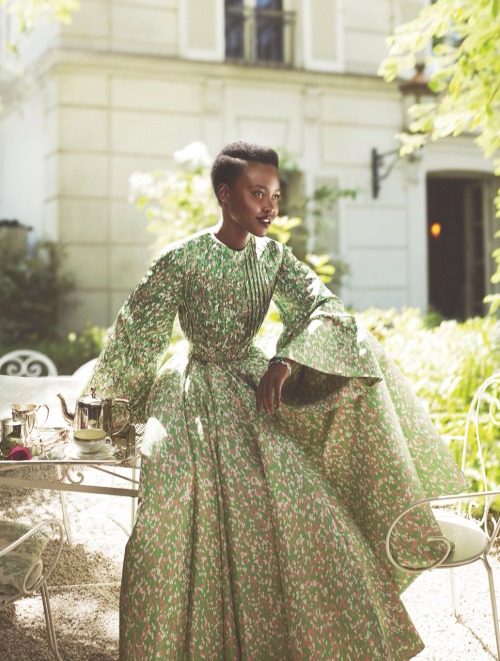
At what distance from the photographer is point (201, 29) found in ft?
30.6

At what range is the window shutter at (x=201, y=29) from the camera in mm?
9211

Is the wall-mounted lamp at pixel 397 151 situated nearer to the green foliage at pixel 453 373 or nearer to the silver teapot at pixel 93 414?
the green foliage at pixel 453 373

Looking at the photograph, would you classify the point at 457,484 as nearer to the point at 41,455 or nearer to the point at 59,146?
the point at 41,455

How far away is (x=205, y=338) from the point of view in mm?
2773

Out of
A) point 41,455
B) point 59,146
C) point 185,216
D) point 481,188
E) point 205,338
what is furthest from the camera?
point 481,188

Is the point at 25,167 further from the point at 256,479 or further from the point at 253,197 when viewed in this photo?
the point at 256,479

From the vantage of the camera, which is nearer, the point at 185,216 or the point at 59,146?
the point at 185,216

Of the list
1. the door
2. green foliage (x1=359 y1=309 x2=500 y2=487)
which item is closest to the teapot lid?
green foliage (x1=359 y1=309 x2=500 y2=487)

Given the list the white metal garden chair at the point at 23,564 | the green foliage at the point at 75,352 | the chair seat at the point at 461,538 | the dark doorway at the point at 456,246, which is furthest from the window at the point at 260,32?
the white metal garden chair at the point at 23,564

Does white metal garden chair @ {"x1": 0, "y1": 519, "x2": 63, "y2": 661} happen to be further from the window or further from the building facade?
the window

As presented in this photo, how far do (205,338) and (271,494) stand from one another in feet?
2.04

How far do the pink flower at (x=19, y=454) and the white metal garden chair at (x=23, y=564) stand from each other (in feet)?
0.72

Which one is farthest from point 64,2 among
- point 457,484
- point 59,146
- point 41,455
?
point 457,484

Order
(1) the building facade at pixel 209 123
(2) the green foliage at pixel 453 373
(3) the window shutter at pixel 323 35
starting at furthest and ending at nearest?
→ (3) the window shutter at pixel 323 35, (1) the building facade at pixel 209 123, (2) the green foliage at pixel 453 373
